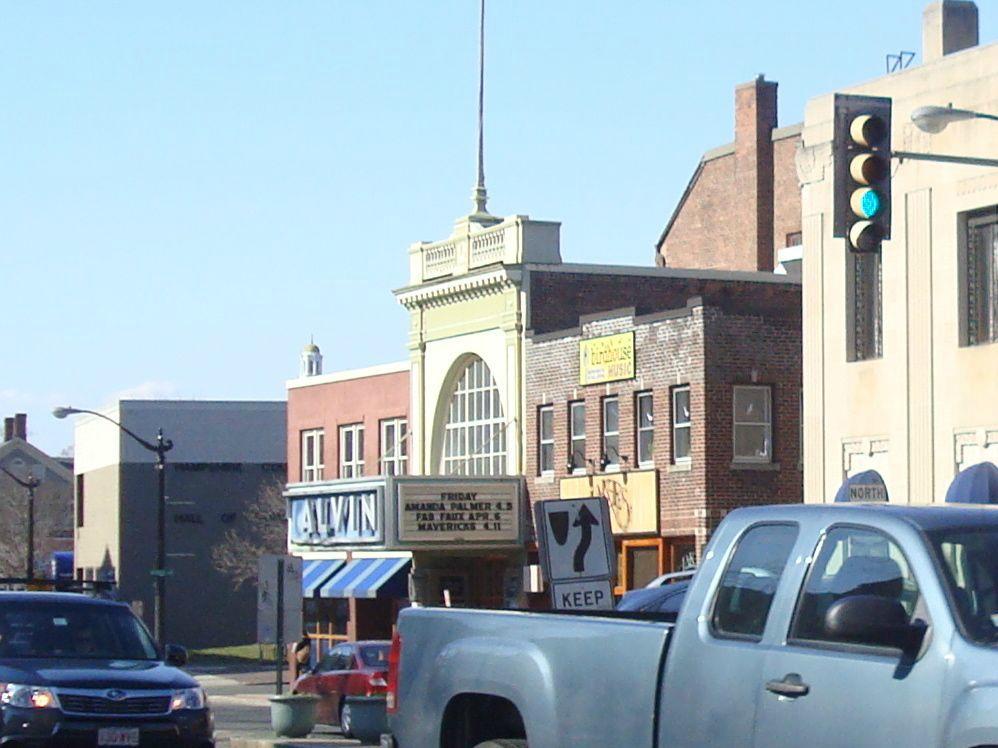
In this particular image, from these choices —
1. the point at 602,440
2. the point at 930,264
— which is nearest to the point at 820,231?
the point at 930,264

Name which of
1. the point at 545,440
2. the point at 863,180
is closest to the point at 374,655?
the point at 545,440

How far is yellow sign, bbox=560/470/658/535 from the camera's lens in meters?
38.8

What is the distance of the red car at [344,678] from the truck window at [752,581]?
2138cm

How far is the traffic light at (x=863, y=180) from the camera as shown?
53.3 feet

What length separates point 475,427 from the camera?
4566 cm

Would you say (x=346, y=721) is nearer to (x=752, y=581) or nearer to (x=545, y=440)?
(x=545, y=440)

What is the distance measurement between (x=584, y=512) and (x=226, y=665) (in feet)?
145

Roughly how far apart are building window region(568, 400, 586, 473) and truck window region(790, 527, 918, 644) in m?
32.9

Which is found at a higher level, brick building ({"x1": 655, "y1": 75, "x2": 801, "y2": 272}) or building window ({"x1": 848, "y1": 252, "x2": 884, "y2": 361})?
brick building ({"x1": 655, "y1": 75, "x2": 801, "y2": 272})

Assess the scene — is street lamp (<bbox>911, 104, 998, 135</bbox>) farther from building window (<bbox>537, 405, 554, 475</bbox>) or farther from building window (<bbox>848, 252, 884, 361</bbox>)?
building window (<bbox>537, 405, 554, 475</bbox>)

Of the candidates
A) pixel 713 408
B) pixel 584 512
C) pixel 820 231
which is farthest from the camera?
pixel 713 408

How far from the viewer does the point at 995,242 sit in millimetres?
28250

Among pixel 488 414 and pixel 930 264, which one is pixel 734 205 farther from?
pixel 930 264

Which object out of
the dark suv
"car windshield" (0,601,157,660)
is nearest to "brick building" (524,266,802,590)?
"car windshield" (0,601,157,660)
